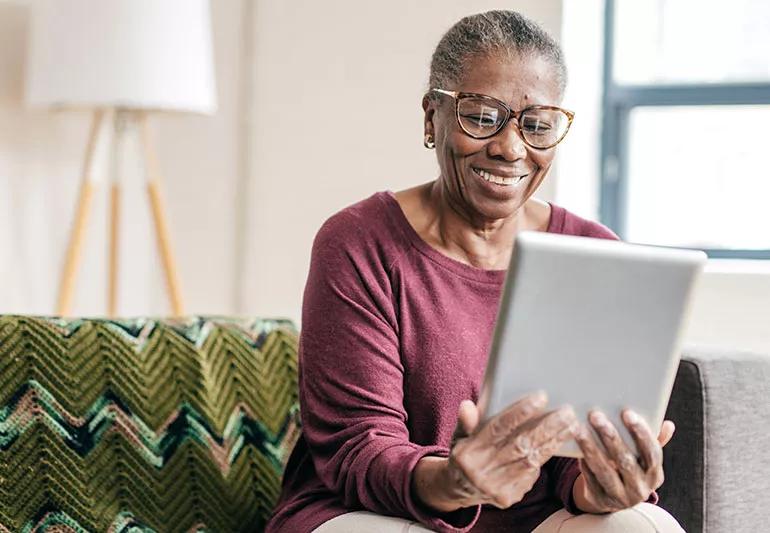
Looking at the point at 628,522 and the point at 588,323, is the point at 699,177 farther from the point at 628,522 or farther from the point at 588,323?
the point at 588,323

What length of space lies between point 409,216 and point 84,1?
1417 mm

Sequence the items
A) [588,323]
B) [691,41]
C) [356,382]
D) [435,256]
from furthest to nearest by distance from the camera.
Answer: [691,41], [435,256], [356,382], [588,323]

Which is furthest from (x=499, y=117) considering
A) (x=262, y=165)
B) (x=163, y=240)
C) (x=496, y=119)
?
(x=262, y=165)

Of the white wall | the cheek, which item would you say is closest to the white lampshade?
the white wall

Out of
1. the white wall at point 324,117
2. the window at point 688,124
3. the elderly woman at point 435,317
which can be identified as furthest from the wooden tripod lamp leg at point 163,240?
the elderly woman at point 435,317

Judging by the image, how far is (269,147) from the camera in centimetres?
344

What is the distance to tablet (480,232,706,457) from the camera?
4.21 feet

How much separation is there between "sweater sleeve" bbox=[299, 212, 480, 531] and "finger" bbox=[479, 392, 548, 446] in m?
0.16

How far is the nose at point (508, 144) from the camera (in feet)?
5.27

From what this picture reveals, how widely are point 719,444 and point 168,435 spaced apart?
774 mm

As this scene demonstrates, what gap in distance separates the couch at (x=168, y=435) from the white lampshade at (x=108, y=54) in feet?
3.69

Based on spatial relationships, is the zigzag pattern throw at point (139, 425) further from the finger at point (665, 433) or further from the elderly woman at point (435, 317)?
the finger at point (665, 433)

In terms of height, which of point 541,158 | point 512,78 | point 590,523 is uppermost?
point 512,78

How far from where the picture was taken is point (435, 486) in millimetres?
1409
